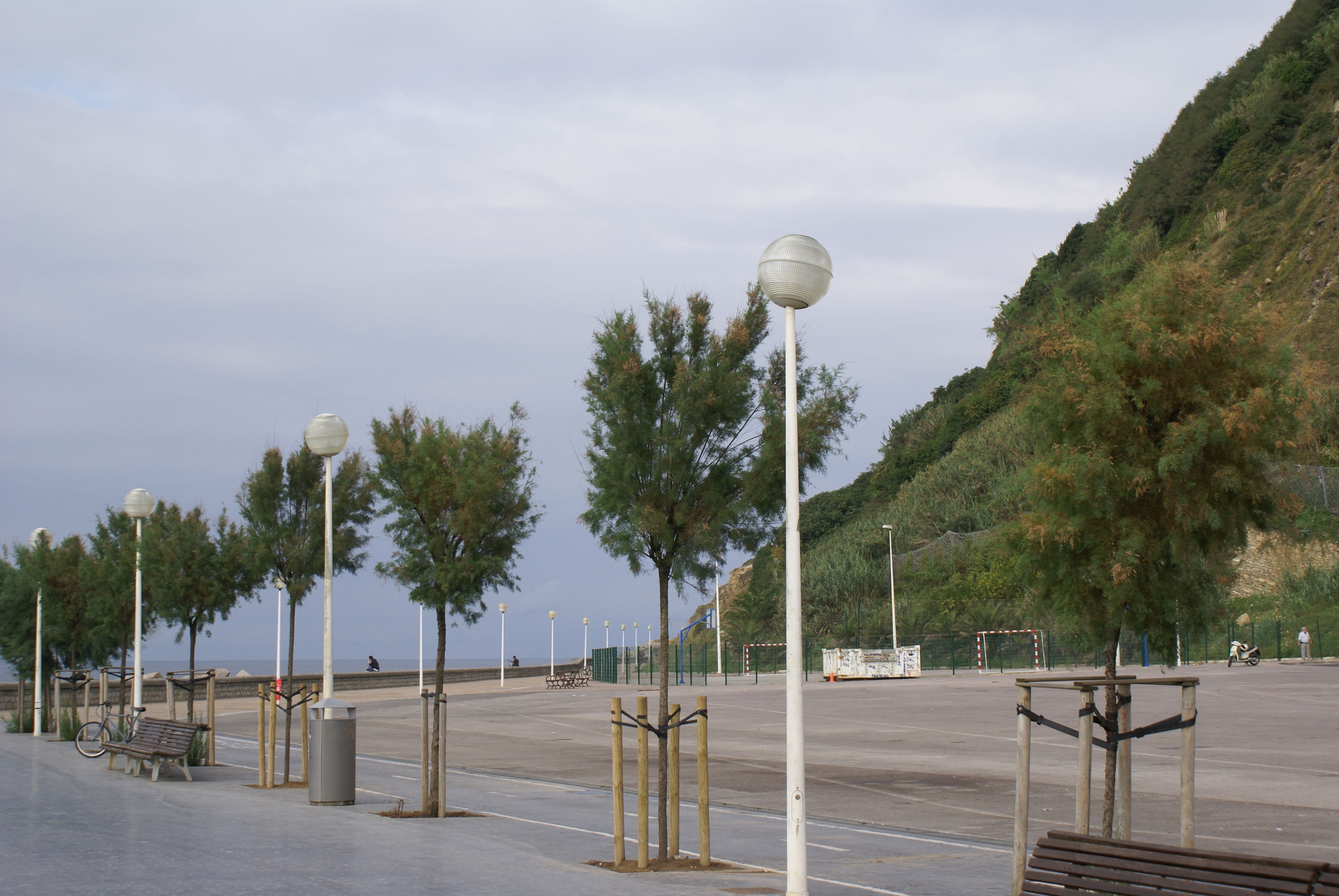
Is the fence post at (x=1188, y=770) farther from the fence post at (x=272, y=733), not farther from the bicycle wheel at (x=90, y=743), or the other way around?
the bicycle wheel at (x=90, y=743)

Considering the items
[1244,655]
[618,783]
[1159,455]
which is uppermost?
[1159,455]

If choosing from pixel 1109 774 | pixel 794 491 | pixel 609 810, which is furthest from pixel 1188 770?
pixel 609 810

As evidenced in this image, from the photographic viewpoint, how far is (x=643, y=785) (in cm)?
971

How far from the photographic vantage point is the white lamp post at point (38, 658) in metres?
28.0

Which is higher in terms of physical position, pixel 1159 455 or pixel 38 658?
pixel 1159 455

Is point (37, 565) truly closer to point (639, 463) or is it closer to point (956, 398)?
point (639, 463)

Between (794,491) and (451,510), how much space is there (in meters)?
7.55

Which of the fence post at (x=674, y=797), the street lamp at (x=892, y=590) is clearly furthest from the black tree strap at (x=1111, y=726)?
the street lamp at (x=892, y=590)

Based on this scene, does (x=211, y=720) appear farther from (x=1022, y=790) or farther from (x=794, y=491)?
(x=1022, y=790)

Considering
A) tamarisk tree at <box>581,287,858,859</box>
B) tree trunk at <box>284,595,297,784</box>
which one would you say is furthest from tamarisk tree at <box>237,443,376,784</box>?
tamarisk tree at <box>581,287,858,859</box>

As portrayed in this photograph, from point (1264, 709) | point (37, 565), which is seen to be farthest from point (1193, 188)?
point (37, 565)

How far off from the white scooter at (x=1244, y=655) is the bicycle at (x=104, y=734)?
3827cm

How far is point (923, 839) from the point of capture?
11625 millimetres

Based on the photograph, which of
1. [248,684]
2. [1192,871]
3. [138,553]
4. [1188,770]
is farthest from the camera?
[248,684]
